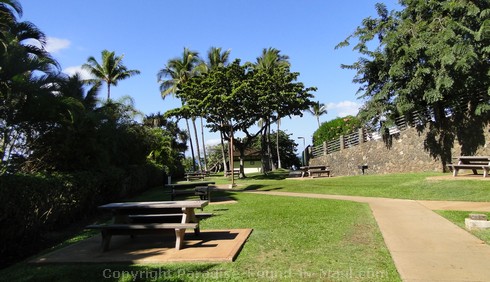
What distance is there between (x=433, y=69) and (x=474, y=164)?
14.0ft

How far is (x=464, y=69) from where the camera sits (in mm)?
14945

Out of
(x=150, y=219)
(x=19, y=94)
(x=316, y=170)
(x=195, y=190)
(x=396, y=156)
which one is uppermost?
(x=19, y=94)

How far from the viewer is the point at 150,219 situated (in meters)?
7.20

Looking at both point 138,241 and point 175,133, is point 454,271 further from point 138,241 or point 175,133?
point 175,133

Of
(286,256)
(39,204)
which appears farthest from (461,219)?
Answer: (39,204)

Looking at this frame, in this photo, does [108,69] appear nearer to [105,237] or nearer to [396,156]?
[396,156]

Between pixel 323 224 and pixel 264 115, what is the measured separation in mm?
21200

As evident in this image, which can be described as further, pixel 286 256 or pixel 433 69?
pixel 433 69

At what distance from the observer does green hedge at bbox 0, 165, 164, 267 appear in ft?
21.5

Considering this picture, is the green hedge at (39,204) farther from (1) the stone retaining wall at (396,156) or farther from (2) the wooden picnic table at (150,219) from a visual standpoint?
(1) the stone retaining wall at (396,156)

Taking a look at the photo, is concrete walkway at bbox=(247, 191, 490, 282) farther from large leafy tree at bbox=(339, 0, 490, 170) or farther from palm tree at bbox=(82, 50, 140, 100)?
palm tree at bbox=(82, 50, 140, 100)

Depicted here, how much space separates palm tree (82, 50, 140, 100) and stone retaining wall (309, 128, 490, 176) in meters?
24.0

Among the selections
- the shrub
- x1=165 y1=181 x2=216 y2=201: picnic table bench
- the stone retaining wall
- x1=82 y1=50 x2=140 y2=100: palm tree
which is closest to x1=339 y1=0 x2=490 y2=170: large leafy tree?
the stone retaining wall

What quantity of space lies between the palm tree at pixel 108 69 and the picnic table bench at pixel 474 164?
32.8 meters
